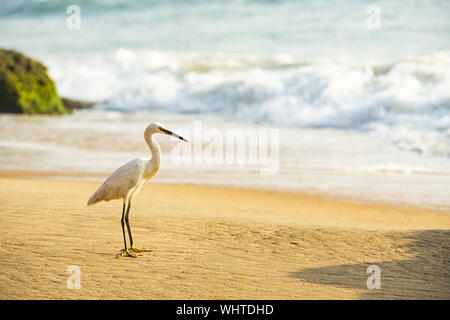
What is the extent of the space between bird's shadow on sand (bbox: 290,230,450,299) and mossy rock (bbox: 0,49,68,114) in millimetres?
16771

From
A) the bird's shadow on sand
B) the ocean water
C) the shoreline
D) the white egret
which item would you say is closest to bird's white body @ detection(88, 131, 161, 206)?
the white egret

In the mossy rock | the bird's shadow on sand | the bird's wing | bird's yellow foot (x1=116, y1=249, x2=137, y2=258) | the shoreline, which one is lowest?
the bird's shadow on sand

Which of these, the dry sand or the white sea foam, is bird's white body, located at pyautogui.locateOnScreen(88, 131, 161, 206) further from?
the white sea foam

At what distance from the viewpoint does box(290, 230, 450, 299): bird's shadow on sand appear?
15.9ft

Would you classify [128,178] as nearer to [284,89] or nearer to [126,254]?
[126,254]

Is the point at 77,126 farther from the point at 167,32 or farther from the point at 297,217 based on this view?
the point at 167,32

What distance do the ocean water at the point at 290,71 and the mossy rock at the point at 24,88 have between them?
1.14 metres

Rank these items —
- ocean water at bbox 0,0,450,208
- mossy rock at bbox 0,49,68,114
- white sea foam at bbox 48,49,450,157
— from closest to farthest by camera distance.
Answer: ocean water at bbox 0,0,450,208
white sea foam at bbox 48,49,450,157
mossy rock at bbox 0,49,68,114

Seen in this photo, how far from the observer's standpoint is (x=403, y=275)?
5.33 m

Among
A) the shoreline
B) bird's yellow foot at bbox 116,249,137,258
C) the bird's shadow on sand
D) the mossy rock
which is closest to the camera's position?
the bird's shadow on sand

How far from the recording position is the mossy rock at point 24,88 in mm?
19906

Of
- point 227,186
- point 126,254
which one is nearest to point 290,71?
point 227,186

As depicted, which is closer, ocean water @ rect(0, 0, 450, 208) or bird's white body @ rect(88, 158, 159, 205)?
bird's white body @ rect(88, 158, 159, 205)

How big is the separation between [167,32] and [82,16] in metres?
7.16
